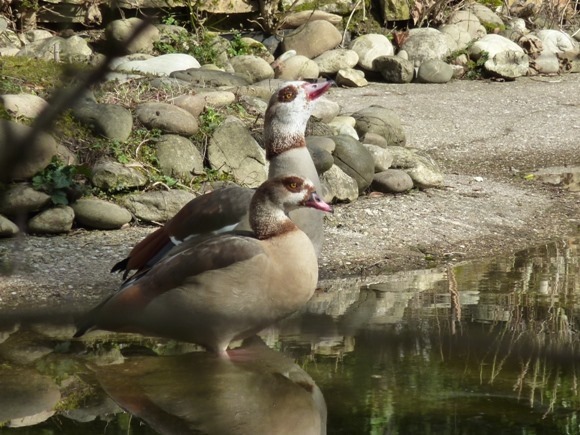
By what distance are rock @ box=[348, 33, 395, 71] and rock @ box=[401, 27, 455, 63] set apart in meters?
0.30

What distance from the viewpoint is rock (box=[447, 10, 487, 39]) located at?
16875 mm

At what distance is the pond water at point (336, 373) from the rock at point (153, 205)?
2.07 metres

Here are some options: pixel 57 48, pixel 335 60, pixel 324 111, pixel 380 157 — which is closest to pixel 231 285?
pixel 380 157

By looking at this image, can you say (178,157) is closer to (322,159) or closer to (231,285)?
(322,159)

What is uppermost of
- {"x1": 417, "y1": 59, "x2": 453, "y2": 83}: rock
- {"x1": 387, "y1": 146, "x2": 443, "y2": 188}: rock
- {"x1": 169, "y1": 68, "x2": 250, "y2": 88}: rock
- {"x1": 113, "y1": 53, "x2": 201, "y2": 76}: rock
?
{"x1": 417, "y1": 59, "x2": 453, "y2": 83}: rock

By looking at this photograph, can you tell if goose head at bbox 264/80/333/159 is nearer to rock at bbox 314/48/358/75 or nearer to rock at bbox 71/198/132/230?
rock at bbox 71/198/132/230

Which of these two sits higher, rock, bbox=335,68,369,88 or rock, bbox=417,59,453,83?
rock, bbox=417,59,453,83

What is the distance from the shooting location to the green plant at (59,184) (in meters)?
8.23

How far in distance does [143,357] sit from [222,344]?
441 mm

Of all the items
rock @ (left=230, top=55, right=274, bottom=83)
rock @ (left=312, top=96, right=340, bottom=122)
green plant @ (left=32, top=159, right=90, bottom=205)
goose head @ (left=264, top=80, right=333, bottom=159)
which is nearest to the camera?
goose head @ (left=264, top=80, right=333, bottom=159)

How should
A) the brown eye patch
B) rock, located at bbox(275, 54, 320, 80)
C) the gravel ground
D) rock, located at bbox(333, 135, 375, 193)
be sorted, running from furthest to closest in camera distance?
rock, located at bbox(275, 54, 320, 80) < rock, located at bbox(333, 135, 375, 193) < the gravel ground < the brown eye patch

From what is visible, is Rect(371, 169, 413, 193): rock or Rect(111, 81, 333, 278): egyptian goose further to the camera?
Rect(371, 169, 413, 193): rock

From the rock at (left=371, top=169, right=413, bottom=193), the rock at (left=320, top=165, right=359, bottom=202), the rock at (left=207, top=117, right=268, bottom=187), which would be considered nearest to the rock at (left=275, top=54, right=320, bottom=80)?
the rock at (left=371, top=169, right=413, bottom=193)

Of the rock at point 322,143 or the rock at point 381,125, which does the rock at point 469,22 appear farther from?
the rock at point 322,143
